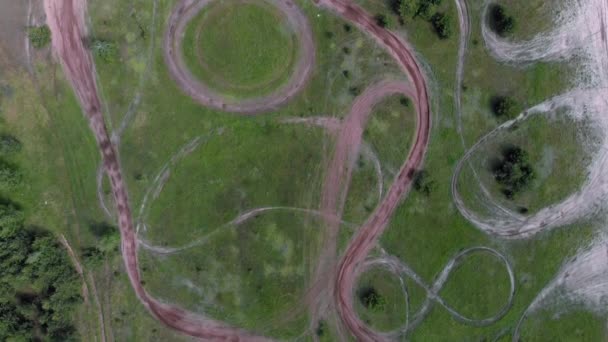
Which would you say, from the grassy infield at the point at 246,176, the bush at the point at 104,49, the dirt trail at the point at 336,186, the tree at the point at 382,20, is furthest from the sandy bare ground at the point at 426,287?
the bush at the point at 104,49

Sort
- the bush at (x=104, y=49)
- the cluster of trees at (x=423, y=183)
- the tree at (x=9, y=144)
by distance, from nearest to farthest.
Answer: the tree at (x=9, y=144) < the bush at (x=104, y=49) < the cluster of trees at (x=423, y=183)

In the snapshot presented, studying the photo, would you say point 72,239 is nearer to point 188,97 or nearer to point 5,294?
point 5,294

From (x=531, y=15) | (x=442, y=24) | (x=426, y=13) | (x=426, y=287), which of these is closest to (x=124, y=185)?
(x=426, y=287)

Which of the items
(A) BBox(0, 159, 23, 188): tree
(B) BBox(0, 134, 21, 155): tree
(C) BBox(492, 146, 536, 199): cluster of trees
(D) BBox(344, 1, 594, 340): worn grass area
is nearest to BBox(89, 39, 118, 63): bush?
(B) BBox(0, 134, 21, 155): tree

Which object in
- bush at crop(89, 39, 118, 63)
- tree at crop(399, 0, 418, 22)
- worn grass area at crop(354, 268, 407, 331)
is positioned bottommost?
worn grass area at crop(354, 268, 407, 331)

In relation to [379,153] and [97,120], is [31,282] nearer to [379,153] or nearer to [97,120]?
[97,120]

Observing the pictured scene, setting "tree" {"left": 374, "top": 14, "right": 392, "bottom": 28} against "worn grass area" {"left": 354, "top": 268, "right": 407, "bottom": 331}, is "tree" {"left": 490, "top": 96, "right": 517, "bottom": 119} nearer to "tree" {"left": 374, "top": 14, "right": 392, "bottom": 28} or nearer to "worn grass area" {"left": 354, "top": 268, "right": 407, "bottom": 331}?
"tree" {"left": 374, "top": 14, "right": 392, "bottom": 28}

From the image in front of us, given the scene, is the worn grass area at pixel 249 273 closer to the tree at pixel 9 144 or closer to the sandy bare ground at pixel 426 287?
the sandy bare ground at pixel 426 287

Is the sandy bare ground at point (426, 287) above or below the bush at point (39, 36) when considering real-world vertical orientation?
below
